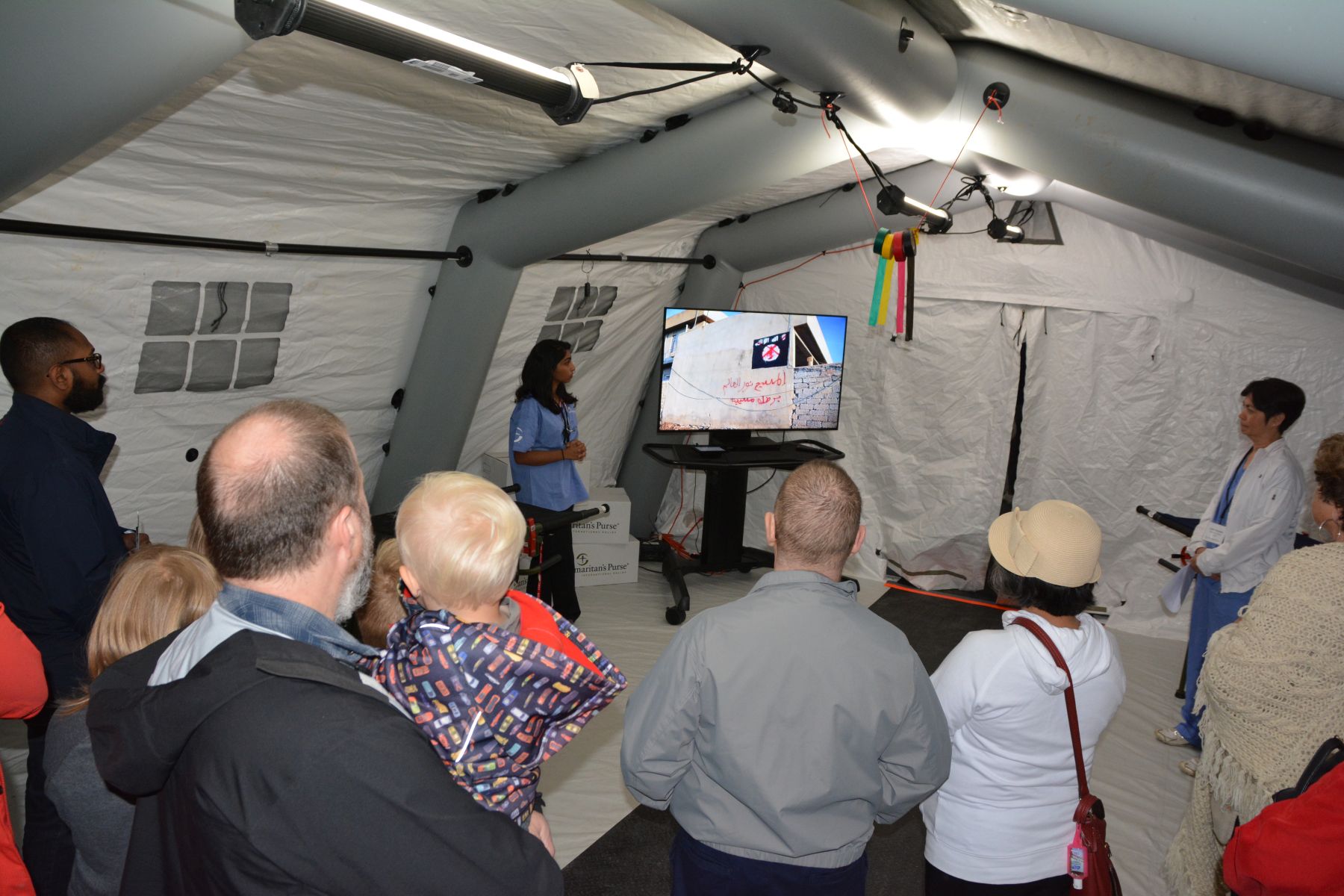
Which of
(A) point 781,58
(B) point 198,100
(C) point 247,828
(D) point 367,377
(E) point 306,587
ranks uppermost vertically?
(A) point 781,58

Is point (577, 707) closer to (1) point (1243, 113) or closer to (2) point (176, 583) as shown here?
(2) point (176, 583)

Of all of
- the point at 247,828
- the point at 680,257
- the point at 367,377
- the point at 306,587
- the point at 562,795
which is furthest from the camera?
the point at 680,257

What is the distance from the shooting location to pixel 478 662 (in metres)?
1.27

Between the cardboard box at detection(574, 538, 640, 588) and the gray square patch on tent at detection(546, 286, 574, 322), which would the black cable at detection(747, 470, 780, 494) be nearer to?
the cardboard box at detection(574, 538, 640, 588)

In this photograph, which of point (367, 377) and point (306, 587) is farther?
point (367, 377)

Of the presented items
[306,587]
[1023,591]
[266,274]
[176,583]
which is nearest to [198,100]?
[266,274]

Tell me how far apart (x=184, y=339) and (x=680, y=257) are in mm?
2871

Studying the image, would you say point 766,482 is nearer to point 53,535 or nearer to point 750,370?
point 750,370

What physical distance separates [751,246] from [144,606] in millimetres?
4299

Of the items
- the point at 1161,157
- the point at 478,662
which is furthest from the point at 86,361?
the point at 1161,157

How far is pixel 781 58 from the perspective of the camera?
2541mm

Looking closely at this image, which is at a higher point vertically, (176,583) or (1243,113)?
(1243,113)

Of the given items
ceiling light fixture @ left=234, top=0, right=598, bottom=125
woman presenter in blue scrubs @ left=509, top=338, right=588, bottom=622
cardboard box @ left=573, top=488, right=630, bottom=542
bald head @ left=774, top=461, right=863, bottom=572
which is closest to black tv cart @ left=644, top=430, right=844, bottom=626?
cardboard box @ left=573, top=488, right=630, bottom=542

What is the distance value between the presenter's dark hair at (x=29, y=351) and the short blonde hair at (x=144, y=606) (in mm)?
1052
